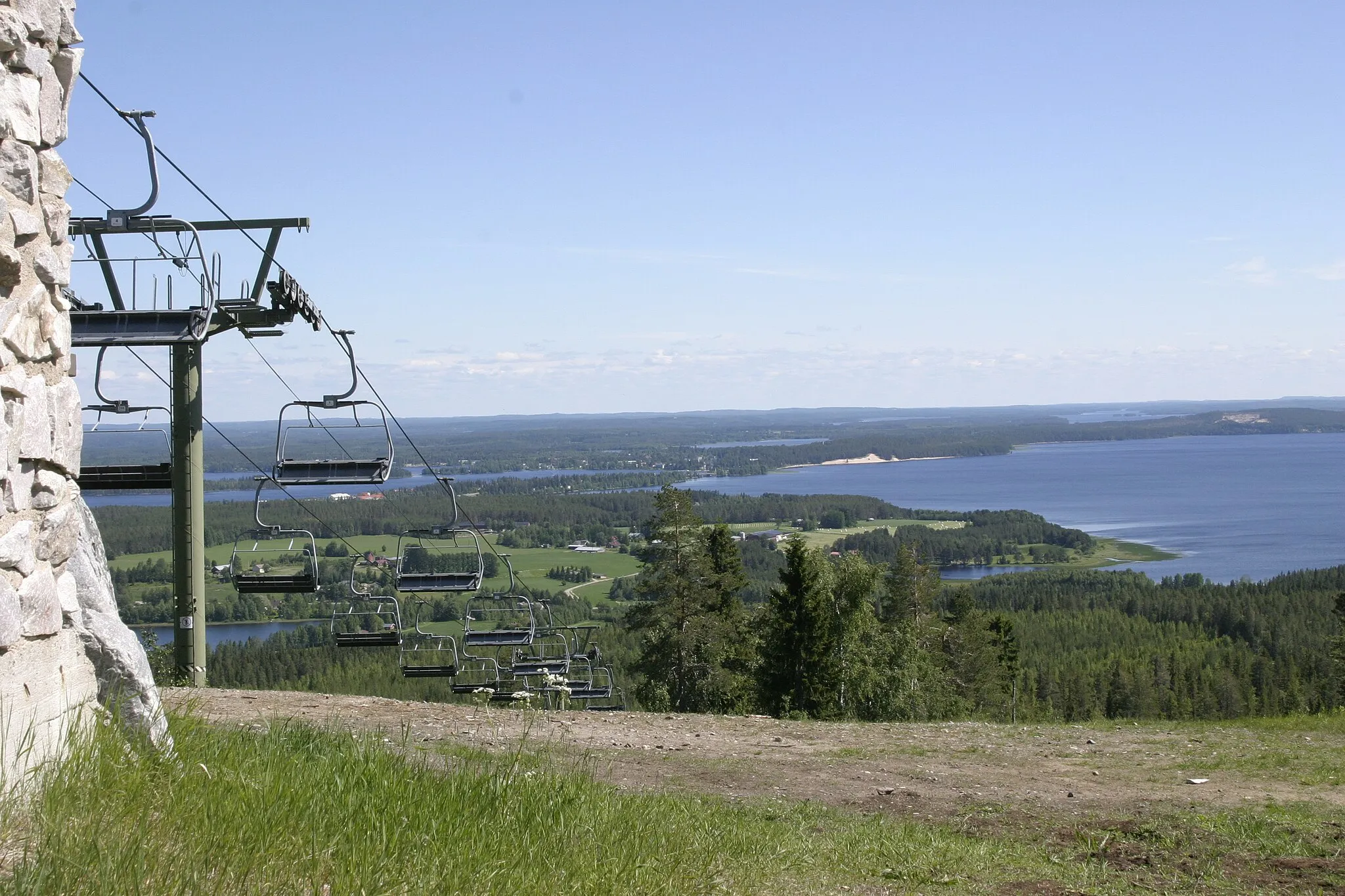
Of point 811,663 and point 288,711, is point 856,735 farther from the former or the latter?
point 811,663

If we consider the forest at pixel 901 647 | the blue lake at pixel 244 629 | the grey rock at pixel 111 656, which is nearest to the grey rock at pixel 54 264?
the grey rock at pixel 111 656

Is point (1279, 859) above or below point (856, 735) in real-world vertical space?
above

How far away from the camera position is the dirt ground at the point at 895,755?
8.55 meters

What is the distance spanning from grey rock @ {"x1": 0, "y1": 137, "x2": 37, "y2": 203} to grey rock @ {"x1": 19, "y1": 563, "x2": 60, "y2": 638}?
4.48 ft

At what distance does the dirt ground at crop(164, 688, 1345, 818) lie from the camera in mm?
8547

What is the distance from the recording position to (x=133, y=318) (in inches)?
226

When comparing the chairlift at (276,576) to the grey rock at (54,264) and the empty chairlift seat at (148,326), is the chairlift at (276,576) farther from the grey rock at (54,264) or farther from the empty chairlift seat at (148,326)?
the grey rock at (54,264)

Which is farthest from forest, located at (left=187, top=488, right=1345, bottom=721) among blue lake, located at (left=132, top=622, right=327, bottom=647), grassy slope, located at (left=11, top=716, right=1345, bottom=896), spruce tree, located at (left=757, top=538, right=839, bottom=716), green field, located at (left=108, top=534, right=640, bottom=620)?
grassy slope, located at (left=11, top=716, right=1345, bottom=896)

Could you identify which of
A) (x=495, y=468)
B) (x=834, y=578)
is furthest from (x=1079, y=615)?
(x=495, y=468)

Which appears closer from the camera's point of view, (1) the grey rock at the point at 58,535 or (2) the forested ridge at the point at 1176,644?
(1) the grey rock at the point at 58,535

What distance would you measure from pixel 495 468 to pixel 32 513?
6929 inches

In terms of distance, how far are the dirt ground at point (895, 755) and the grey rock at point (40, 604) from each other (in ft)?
10.4

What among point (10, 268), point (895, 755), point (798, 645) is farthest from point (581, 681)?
point (10, 268)

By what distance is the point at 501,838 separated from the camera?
14.1 ft
